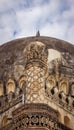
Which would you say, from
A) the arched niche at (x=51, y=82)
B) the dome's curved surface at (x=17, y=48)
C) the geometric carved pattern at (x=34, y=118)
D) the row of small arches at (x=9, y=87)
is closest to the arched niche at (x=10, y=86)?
the row of small arches at (x=9, y=87)

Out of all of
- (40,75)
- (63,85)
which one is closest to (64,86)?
(63,85)

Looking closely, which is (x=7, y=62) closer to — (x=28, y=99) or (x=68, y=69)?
(x=68, y=69)

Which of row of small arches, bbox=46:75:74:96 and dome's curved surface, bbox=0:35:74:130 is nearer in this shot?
dome's curved surface, bbox=0:35:74:130

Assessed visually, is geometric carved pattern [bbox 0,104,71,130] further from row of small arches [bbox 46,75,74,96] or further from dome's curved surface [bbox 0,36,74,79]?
dome's curved surface [bbox 0,36,74,79]

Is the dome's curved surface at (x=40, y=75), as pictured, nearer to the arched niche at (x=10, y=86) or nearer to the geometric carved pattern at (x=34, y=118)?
the arched niche at (x=10, y=86)

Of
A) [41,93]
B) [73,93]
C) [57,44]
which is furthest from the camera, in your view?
[57,44]

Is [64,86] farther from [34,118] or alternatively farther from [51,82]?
[34,118]

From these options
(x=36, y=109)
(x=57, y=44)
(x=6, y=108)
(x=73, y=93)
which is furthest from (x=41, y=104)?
(x=57, y=44)

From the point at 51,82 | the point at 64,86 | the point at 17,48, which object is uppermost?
the point at 17,48

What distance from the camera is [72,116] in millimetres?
15953

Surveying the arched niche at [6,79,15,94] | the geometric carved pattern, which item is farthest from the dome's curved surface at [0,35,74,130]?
the geometric carved pattern

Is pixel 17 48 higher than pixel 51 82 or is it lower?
higher

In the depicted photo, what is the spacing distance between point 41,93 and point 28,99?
31 cm

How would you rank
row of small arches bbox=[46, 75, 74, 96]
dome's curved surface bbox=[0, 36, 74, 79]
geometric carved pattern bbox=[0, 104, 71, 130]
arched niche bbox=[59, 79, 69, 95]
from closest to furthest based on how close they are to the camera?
geometric carved pattern bbox=[0, 104, 71, 130] < row of small arches bbox=[46, 75, 74, 96] < arched niche bbox=[59, 79, 69, 95] < dome's curved surface bbox=[0, 36, 74, 79]
